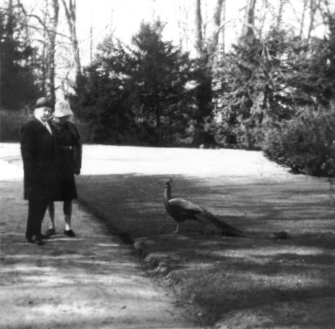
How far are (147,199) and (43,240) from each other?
1.55 meters

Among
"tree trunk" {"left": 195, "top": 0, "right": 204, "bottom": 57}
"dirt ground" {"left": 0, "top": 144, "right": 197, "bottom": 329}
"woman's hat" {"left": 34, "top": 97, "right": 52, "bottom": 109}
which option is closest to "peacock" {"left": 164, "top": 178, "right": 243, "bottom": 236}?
"dirt ground" {"left": 0, "top": 144, "right": 197, "bottom": 329}

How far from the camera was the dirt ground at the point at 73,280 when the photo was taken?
5.59m

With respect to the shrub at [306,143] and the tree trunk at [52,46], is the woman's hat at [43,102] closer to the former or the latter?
the tree trunk at [52,46]

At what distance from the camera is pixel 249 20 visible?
612cm

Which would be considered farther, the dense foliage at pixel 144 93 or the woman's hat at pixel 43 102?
the dense foliage at pixel 144 93

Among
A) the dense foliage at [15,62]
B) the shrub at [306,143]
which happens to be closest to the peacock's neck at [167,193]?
the shrub at [306,143]

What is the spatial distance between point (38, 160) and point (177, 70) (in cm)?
128

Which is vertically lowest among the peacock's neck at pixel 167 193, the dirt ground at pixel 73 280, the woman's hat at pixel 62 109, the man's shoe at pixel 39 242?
the dirt ground at pixel 73 280

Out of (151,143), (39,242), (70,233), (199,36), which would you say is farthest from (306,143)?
(39,242)

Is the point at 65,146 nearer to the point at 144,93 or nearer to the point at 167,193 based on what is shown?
the point at 144,93

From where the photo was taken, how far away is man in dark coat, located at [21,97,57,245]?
16.4 feet

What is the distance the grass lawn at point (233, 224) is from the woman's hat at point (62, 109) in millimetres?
587

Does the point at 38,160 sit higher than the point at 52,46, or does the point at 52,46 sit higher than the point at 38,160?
the point at 52,46

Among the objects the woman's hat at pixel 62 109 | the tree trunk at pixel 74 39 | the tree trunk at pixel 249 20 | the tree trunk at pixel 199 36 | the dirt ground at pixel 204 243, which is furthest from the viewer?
the tree trunk at pixel 249 20
